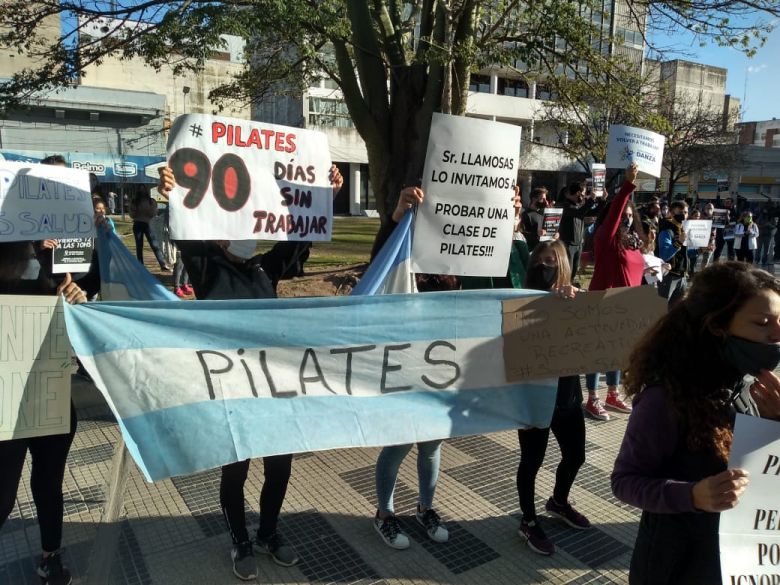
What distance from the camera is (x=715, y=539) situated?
1.75m

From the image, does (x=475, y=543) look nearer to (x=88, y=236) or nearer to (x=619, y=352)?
(x=619, y=352)

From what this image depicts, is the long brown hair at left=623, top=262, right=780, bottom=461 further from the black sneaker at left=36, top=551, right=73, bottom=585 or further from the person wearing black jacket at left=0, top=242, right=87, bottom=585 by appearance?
the black sneaker at left=36, top=551, right=73, bottom=585

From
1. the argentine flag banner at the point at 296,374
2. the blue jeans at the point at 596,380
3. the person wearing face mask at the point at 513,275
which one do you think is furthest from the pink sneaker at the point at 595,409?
the argentine flag banner at the point at 296,374

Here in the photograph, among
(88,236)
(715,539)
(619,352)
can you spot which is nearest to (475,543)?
(619,352)

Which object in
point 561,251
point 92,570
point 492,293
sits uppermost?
point 561,251

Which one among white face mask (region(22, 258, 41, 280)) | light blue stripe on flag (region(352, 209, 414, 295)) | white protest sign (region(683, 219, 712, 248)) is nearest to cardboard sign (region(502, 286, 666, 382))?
light blue stripe on flag (region(352, 209, 414, 295))

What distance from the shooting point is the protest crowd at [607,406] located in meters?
1.74

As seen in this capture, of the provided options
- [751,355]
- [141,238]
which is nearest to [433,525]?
[751,355]

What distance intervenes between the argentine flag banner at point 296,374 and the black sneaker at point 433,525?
1.99 ft

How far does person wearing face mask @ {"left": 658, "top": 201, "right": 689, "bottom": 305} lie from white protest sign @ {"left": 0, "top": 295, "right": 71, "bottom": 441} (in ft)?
21.7

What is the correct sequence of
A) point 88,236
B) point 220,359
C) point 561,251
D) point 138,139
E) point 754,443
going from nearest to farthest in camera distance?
point 754,443 → point 220,359 → point 88,236 → point 561,251 → point 138,139

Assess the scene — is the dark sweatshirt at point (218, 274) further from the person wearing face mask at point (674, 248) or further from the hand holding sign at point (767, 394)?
the person wearing face mask at point (674, 248)

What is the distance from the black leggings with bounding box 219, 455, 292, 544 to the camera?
2920 millimetres

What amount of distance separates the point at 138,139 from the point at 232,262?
38.7 metres
